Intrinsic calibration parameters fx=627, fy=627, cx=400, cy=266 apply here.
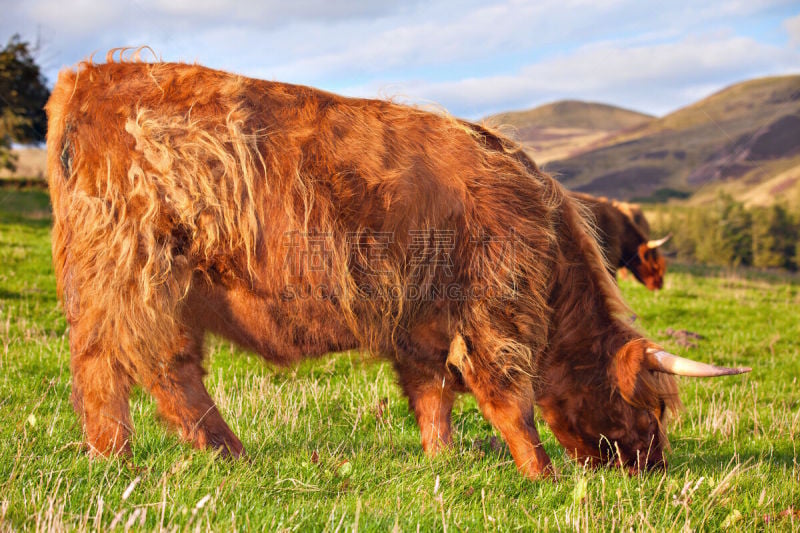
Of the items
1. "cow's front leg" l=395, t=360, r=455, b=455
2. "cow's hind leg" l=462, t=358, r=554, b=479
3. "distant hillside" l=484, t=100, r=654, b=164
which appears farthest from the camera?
"distant hillside" l=484, t=100, r=654, b=164

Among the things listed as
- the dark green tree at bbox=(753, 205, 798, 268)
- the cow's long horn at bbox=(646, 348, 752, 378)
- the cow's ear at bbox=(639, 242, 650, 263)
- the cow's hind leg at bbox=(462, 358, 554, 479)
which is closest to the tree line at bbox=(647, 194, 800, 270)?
the dark green tree at bbox=(753, 205, 798, 268)

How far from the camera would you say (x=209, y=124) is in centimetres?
333

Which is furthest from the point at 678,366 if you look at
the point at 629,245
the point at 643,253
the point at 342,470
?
the point at 629,245

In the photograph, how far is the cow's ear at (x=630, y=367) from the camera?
3.52m

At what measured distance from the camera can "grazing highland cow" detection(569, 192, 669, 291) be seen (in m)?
13.7

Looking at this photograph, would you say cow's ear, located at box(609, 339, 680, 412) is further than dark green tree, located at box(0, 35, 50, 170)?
No

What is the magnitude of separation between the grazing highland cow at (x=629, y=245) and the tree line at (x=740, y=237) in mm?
24908

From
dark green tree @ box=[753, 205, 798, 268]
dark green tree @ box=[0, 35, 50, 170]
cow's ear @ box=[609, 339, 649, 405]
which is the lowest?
dark green tree @ box=[753, 205, 798, 268]

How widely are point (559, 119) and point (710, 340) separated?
138365 millimetres

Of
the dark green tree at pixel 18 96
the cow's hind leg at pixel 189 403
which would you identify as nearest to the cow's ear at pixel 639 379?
the cow's hind leg at pixel 189 403

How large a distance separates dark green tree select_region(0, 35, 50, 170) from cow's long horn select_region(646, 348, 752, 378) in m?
25.3

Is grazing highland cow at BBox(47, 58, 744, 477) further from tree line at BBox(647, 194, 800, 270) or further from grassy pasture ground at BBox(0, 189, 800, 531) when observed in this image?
tree line at BBox(647, 194, 800, 270)

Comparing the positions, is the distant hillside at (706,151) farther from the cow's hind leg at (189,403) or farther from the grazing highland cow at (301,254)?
the cow's hind leg at (189,403)

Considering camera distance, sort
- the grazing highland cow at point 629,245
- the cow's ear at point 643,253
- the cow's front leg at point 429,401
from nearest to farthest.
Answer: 1. the cow's front leg at point 429,401
2. the grazing highland cow at point 629,245
3. the cow's ear at point 643,253
